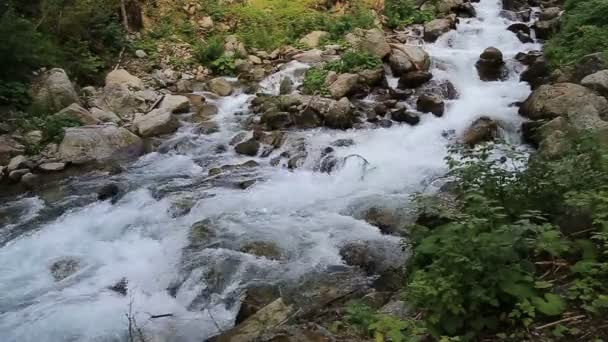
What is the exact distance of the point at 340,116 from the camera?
9477mm

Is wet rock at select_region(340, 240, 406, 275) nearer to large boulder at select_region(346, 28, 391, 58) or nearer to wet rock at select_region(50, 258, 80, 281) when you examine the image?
wet rock at select_region(50, 258, 80, 281)

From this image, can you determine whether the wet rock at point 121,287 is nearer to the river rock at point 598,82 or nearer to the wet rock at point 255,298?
the wet rock at point 255,298

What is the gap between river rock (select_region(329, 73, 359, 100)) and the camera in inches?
414

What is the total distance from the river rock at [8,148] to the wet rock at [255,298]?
17.1 feet

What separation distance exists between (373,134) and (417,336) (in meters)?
6.26

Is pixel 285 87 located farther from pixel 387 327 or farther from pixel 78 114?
pixel 387 327

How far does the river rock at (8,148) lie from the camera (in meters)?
8.27

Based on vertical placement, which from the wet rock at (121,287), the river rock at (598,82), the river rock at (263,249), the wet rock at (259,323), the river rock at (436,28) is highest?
the river rock at (598,82)

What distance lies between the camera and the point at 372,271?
541 cm

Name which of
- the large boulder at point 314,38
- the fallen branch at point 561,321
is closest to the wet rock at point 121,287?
the fallen branch at point 561,321

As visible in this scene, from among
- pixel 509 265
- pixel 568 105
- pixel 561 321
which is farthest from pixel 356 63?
pixel 561 321

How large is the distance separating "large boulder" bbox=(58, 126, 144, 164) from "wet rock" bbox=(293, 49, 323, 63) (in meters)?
4.78

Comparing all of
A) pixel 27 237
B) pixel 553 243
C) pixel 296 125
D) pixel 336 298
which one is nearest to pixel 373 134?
pixel 296 125

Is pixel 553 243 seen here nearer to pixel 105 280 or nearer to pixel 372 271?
pixel 372 271
